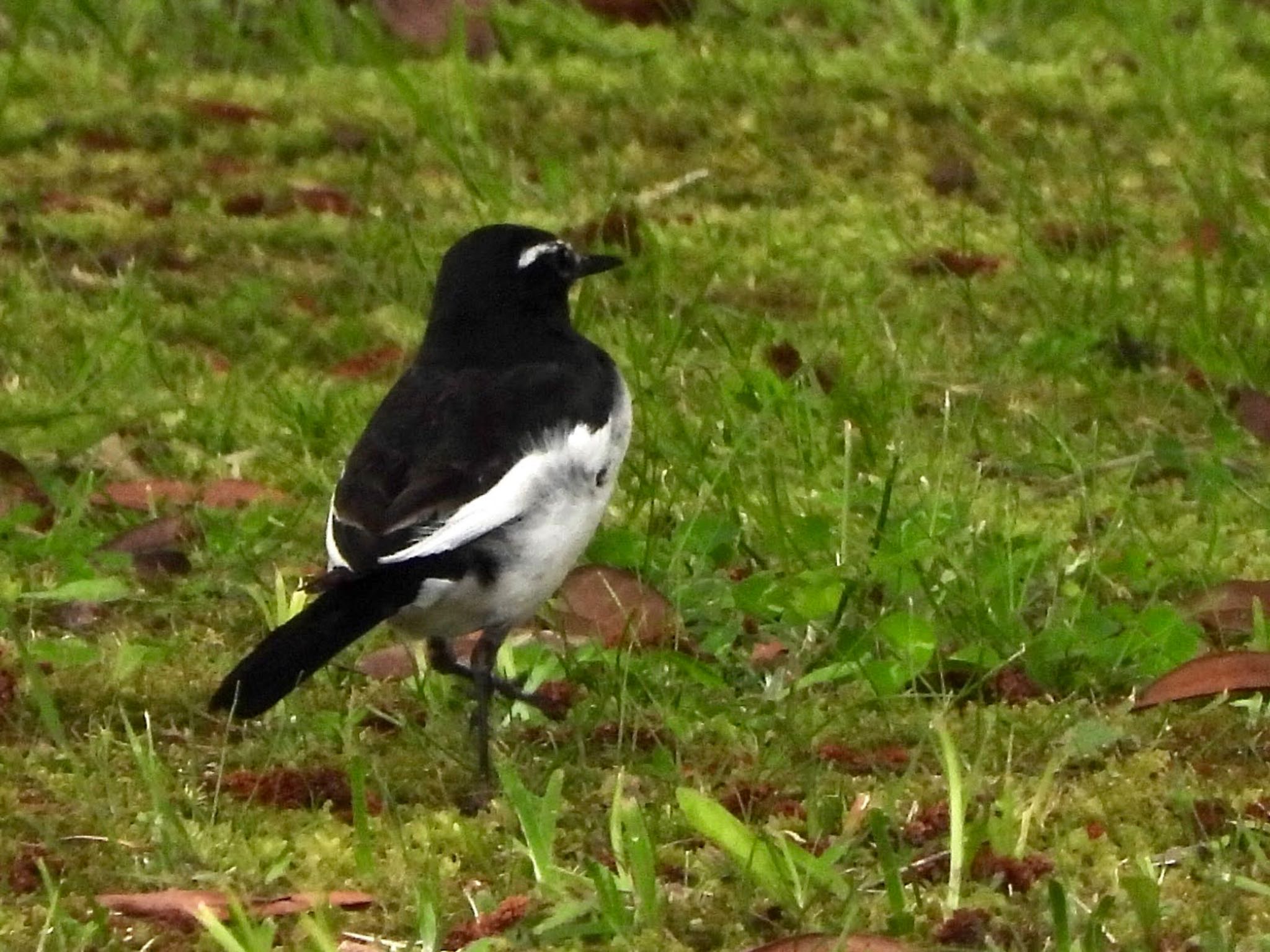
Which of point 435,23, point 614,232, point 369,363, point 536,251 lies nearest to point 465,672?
point 536,251

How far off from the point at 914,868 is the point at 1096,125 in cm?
479

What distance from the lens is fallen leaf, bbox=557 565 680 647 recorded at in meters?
4.87

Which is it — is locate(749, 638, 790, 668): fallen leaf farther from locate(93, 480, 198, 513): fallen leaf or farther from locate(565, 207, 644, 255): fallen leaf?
locate(565, 207, 644, 255): fallen leaf

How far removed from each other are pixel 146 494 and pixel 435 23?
3621mm

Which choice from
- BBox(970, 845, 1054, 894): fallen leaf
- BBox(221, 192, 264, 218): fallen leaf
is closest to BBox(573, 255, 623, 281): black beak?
BBox(970, 845, 1054, 894): fallen leaf

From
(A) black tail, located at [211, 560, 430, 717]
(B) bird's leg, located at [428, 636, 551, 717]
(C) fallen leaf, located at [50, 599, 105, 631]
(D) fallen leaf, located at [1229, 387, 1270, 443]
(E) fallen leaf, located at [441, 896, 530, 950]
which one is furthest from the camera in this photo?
(D) fallen leaf, located at [1229, 387, 1270, 443]

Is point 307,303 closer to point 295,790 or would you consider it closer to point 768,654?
point 768,654

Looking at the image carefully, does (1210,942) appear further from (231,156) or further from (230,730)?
(231,156)

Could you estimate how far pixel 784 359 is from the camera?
6.38 metres

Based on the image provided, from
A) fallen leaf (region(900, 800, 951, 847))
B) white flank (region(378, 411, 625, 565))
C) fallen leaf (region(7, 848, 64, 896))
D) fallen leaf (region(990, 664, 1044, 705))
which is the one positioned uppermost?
white flank (region(378, 411, 625, 565))

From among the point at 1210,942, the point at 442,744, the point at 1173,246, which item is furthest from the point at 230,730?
the point at 1173,246

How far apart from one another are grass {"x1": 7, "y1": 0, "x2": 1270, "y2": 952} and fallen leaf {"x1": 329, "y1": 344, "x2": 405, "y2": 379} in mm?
76

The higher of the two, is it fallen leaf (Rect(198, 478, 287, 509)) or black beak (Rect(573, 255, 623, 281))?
black beak (Rect(573, 255, 623, 281))

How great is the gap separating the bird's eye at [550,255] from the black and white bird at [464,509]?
28 cm
